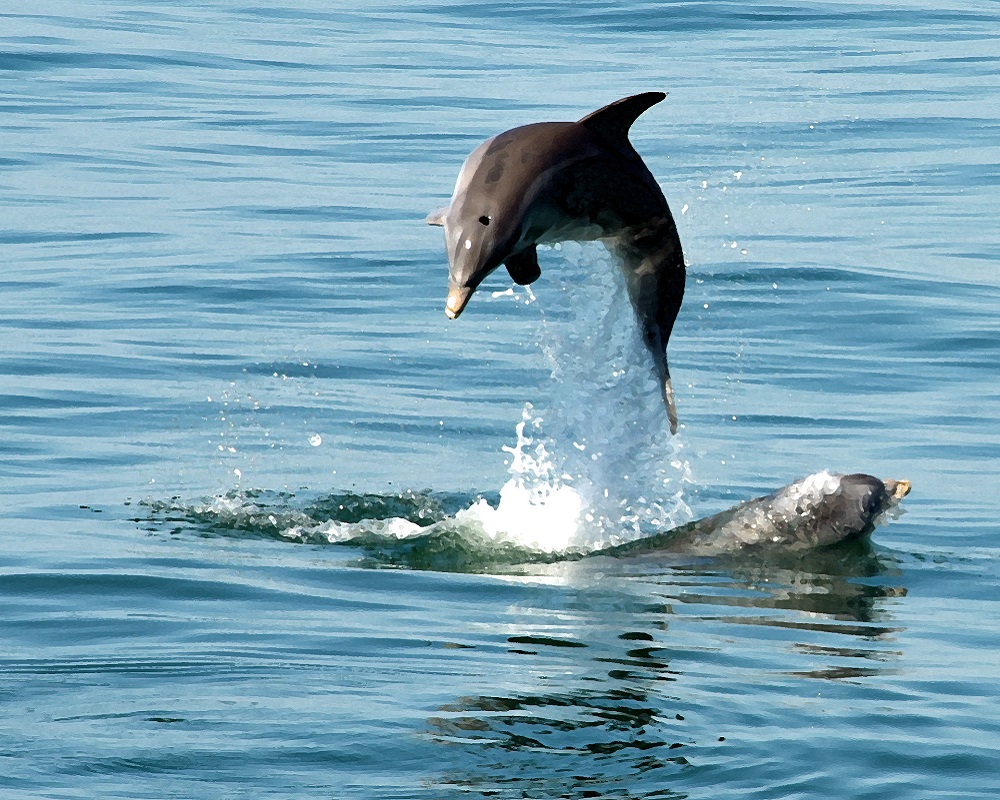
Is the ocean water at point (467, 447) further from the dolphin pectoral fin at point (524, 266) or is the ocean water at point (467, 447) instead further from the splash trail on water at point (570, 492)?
the dolphin pectoral fin at point (524, 266)

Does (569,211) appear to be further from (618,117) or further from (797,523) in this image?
(797,523)

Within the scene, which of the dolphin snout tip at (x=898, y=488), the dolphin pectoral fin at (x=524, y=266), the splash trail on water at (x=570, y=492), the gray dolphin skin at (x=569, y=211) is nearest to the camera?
the gray dolphin skin at (x=569, y=211)

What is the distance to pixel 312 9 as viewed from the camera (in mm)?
39875

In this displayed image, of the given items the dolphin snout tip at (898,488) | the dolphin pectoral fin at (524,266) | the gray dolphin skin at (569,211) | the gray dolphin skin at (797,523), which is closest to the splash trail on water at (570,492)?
the gray dolphin skin at (797,523)

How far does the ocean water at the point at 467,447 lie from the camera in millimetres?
8945

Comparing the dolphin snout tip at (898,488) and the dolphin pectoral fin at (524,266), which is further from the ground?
the dolphin pectoral fin at (524,266)

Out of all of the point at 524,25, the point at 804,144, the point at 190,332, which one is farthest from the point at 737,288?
the point at 524,25

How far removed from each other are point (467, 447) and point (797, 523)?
3.11 meters

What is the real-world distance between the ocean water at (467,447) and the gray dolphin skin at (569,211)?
1.65 m

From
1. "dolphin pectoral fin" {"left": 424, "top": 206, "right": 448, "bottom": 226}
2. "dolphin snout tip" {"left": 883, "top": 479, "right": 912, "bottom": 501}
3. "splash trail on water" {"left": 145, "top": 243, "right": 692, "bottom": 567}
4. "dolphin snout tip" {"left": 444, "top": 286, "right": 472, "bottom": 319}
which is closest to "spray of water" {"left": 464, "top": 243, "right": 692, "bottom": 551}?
"splash trail on water" {"left": 145, "top": 243, "right": 692, "bottom": 567}

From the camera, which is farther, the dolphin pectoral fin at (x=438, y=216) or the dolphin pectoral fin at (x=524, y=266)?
the dolphin pectoral fin at (x=524, y=266)

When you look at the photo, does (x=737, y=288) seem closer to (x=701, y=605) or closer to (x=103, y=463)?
(x=103, y=463)

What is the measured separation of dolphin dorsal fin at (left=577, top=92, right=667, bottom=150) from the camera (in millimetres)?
10812

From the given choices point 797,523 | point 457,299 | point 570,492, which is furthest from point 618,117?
point 570,492
